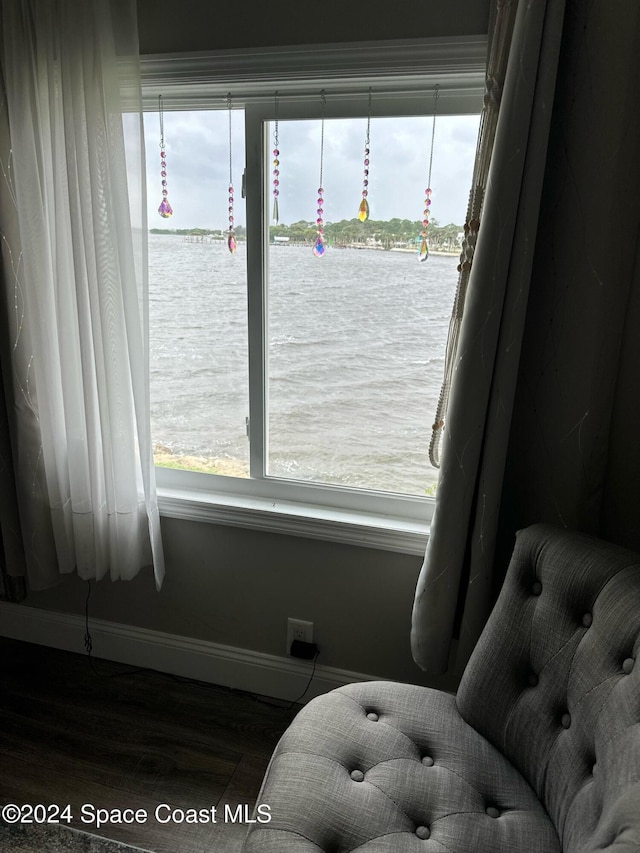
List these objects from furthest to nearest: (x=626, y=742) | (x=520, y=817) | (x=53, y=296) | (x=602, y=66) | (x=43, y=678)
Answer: (x=43, y=678)
(x=53, y=296)
(x=602, y=66)
(x=520, y=817)
(x=626, y=742)

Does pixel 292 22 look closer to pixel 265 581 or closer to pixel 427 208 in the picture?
pixel 427 208

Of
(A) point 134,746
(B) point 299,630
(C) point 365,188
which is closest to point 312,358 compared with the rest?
(C) point 365,188

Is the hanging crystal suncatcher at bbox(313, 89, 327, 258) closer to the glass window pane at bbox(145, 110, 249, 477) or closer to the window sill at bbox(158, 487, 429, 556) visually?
the glass window pane at bbox(145, 110, 249, 477)

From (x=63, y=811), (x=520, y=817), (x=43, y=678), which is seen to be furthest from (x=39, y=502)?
(x=520, y=817)

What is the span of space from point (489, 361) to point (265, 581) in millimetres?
989

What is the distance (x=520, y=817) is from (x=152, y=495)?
123cm

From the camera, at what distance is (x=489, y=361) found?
4.42ft

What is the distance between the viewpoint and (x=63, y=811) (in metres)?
1.56

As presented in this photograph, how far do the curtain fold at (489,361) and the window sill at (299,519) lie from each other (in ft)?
0.71

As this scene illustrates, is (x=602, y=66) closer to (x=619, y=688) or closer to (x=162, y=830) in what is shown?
(x=619, y=688)

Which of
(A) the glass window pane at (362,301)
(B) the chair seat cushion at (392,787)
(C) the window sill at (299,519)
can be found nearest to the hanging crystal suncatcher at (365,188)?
→ (A) the glass window pane at (362,301)

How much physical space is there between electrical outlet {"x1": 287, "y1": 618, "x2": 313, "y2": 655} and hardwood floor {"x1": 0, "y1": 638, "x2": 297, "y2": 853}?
0.24 meters

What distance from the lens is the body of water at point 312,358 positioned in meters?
1.67

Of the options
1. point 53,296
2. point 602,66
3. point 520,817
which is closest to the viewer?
point 520,817
